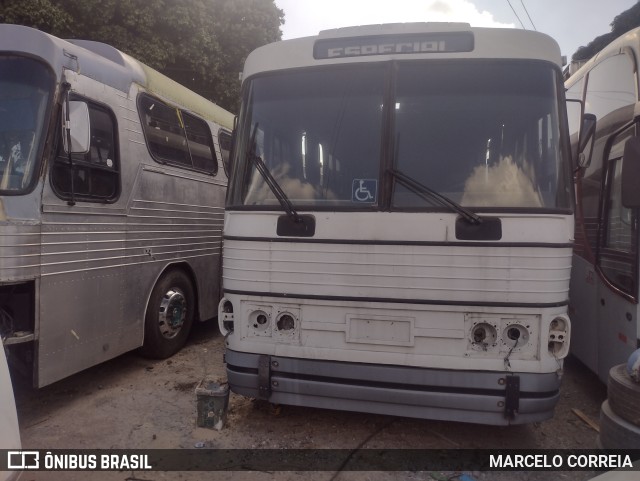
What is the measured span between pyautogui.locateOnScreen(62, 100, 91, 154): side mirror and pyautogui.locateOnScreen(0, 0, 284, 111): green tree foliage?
7.28m

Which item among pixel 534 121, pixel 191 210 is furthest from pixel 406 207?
pixel 191 210

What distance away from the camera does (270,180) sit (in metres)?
3.88

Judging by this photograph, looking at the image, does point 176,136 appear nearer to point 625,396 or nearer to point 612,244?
point 612,244

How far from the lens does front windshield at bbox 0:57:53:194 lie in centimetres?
387

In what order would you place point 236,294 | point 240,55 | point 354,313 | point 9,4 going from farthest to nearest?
Result: point 240,55 → point 9,4 → point 236,294 → point 354,313

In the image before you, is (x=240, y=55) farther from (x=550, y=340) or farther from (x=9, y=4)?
(x=550, y=340)

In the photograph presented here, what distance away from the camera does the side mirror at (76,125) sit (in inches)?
156

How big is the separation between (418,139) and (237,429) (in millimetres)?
2804

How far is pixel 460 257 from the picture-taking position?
11.3 ft

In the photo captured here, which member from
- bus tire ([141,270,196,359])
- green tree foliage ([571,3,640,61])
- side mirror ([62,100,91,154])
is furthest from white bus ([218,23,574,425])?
green tree foliage ([571,3,640,61])

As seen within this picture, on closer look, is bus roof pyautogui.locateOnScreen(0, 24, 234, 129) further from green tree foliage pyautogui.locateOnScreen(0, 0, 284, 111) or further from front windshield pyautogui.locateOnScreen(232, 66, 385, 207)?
green tree foliage pyautogui.locateOnScreen(0, 0, 284, 111)

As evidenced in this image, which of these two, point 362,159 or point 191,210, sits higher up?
point 362,159

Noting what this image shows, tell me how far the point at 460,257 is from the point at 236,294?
1.76m

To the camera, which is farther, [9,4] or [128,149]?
[9,4]
